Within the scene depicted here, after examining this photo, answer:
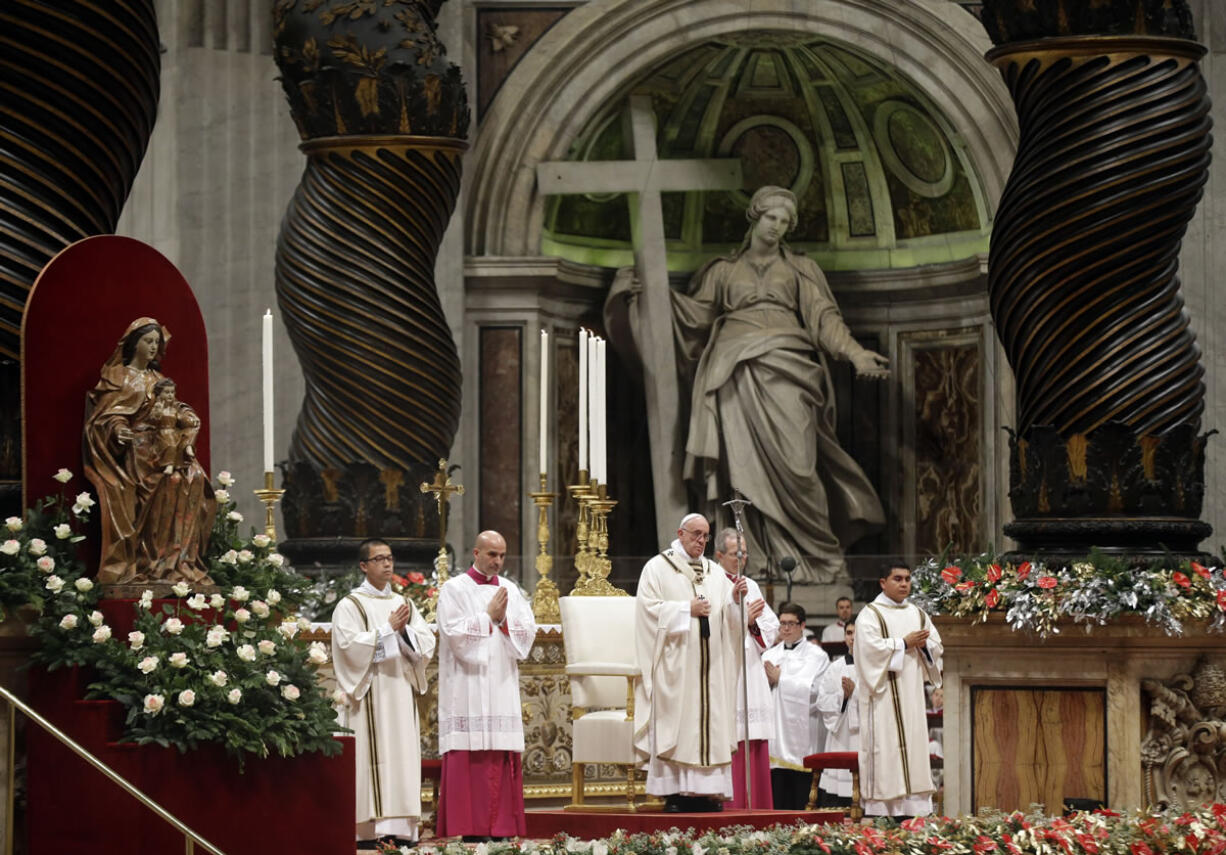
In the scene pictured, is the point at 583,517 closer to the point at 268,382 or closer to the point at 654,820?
the point at 654,820

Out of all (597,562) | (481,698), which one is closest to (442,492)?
(597,562)

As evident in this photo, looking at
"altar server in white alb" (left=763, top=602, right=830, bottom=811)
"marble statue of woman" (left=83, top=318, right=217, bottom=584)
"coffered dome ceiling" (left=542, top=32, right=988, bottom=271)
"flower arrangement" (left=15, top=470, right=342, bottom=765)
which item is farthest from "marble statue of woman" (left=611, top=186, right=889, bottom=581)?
"marble statue of woman" (left=83, top=318, right=217, bottom=584)

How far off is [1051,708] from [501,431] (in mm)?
6975

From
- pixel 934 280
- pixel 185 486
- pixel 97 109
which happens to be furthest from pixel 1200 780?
pixel 934 280

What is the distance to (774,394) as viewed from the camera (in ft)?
50.7

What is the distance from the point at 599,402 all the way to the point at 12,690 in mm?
4500

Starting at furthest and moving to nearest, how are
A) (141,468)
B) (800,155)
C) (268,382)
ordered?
(800,155) < (268,382) < (141,468)

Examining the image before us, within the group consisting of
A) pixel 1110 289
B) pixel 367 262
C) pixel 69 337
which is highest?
pixel 367 262

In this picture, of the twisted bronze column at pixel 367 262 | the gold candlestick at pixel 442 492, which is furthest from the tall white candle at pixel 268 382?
the twisted bronze column at pixel 367 262

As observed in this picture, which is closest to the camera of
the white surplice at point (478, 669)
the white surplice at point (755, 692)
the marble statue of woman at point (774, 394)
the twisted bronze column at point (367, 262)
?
the white surplice at point (478, 669)

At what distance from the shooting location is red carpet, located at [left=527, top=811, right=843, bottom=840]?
9828 mm

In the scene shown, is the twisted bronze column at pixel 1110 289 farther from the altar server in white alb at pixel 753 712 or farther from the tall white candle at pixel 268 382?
the tall white candle at pixel 268 382

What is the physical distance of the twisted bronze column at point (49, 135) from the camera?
6914mm

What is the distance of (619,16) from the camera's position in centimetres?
1552
